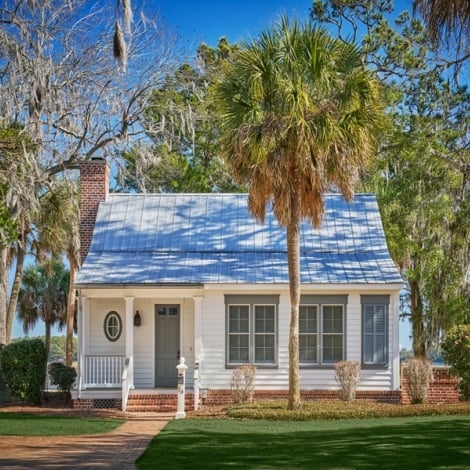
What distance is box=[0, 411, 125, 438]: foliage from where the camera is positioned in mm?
16125

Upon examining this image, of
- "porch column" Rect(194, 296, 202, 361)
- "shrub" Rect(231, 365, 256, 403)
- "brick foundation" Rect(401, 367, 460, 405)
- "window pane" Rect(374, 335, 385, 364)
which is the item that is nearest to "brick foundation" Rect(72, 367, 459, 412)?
"brick foundation" Rect(401, 367, 460, 405)

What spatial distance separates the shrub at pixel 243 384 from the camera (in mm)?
20562

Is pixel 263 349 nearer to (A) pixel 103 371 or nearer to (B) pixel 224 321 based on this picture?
(B) pixel 224 321

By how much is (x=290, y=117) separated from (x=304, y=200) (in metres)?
1.88

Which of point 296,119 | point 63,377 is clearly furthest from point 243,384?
point 296,119

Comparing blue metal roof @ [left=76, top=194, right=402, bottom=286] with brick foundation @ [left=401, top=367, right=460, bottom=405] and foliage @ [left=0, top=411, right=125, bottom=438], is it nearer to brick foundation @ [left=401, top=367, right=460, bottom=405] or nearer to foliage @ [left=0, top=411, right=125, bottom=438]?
brick foundation @ [left=401, top=367, right=460, bottom=405]

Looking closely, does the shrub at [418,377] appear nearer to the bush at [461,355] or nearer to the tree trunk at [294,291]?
the bush at [461,355]

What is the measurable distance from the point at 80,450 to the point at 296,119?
785 centimetres

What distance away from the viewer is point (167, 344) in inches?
872

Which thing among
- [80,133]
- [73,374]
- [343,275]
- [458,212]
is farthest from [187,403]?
[458,212]

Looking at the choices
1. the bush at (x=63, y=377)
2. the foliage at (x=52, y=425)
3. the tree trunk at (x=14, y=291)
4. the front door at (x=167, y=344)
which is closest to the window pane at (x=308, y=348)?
the front door at (x=167, y=344)

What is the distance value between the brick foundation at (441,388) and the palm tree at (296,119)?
4246 mm

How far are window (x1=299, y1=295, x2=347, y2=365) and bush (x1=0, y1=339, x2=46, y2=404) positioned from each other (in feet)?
21.2

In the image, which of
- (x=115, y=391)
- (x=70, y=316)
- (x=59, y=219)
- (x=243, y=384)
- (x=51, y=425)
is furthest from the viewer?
(x=70, y=316)
